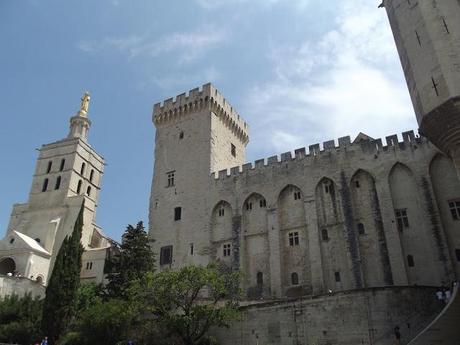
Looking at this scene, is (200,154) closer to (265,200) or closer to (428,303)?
(265,200)

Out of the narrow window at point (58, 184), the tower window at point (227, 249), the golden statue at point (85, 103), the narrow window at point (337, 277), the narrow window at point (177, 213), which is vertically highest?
the golden statue at point (85, 103)

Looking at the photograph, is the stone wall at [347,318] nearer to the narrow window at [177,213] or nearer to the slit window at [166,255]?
the slit window at [166,255]

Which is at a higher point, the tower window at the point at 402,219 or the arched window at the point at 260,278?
the tower window at the point at 402,219

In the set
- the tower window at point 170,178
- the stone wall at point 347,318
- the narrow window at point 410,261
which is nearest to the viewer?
the stone wall at point 347,318

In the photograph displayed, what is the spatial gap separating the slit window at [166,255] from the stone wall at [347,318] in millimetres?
11402

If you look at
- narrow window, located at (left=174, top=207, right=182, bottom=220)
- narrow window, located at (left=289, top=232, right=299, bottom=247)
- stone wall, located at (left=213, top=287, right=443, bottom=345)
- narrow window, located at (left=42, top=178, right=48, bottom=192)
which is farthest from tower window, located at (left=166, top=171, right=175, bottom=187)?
stone wall, located at (left=213, top=287, right=443, bottom=345)

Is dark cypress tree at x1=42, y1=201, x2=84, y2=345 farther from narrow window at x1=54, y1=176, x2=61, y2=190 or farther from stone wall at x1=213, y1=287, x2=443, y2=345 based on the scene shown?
narrow window at x1=54, y1=176, x2=61, y2=190

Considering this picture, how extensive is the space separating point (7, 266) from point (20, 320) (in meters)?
12.8

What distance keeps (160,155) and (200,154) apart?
4084mm

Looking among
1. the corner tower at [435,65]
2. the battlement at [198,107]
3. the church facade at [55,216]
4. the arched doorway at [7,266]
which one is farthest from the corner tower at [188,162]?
the corner tower at [435,65]

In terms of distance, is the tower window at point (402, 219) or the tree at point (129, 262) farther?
the tree at point (129, 262)

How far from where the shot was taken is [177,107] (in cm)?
3759

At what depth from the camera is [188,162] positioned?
3481 cm

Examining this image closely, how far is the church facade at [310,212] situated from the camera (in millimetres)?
24406
